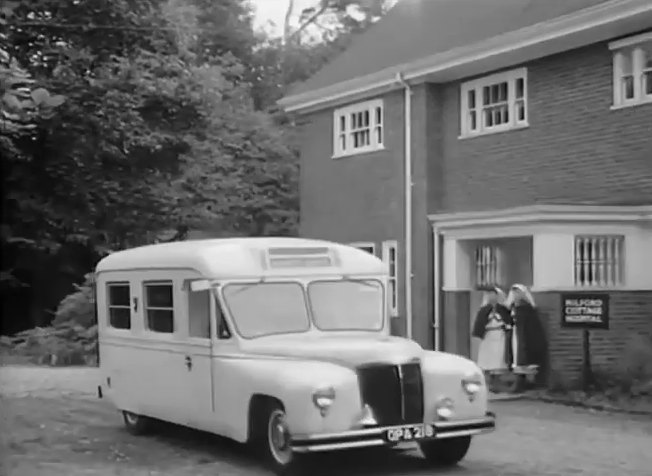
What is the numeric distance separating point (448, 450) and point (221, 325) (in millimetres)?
2452

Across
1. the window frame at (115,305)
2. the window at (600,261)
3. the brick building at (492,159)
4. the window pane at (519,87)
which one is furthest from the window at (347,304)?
the window pane at (519,87)

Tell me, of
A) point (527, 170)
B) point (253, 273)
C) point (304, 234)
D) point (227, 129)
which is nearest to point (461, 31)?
point (527, 170)

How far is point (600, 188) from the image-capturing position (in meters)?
18.9

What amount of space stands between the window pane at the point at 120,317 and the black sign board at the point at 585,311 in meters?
6.29

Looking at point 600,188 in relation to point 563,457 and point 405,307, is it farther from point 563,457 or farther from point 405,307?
point 563,457

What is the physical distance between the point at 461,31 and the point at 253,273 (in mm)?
11929

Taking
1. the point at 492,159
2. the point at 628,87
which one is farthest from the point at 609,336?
the point at 492,159

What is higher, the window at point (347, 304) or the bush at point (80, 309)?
the window at point (347, 304)

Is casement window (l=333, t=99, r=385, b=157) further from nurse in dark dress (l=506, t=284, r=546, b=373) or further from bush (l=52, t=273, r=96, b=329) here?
bush (l=52, t=273, r=96, b=329)

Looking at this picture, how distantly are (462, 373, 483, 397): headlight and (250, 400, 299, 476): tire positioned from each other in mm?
1673

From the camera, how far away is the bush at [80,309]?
94.3ft

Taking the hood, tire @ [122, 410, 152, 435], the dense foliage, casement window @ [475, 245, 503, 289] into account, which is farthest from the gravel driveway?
the dense foliage

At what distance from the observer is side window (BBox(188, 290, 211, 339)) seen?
1196 centimetres

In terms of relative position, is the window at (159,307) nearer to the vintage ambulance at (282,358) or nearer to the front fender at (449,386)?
the vintage ambulance at (282,358)
